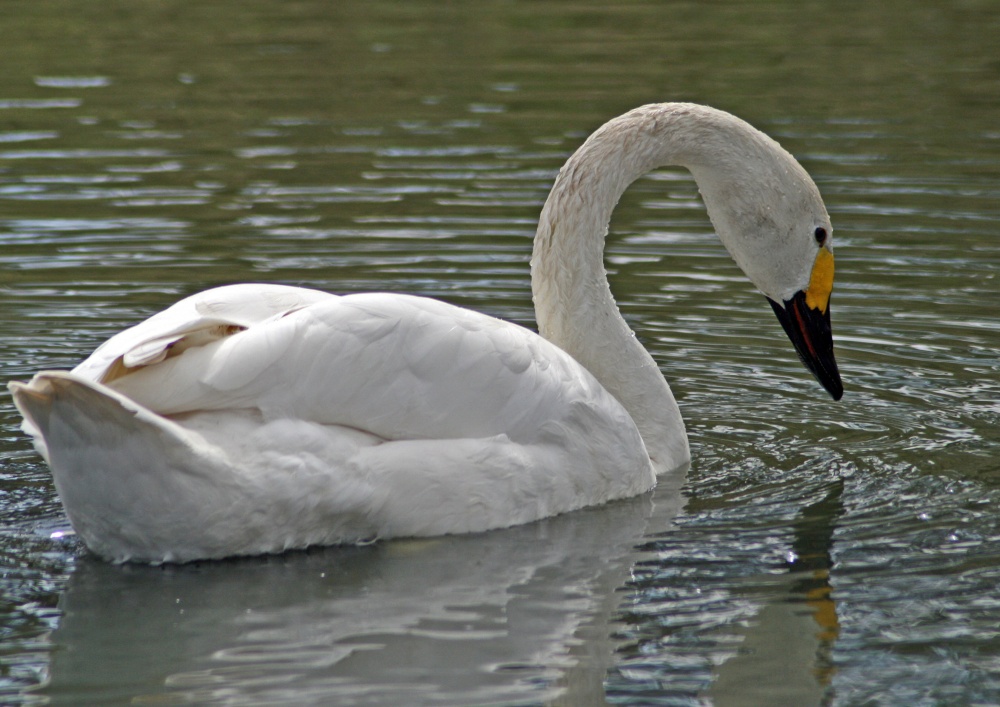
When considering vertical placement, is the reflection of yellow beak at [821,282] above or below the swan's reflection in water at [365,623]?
above

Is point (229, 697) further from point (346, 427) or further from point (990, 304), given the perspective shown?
point (990, 304)

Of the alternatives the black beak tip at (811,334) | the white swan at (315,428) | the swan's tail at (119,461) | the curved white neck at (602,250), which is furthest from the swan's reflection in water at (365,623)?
the black beak tip at (811,334)

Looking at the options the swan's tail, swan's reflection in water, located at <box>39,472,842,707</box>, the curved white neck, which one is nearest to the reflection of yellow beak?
the curved white neck

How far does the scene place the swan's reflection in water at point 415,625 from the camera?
4633mm

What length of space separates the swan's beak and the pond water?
1.14 feet

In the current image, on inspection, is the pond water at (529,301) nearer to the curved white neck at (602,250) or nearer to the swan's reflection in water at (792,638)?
the swan's reflection in water at (792,638)

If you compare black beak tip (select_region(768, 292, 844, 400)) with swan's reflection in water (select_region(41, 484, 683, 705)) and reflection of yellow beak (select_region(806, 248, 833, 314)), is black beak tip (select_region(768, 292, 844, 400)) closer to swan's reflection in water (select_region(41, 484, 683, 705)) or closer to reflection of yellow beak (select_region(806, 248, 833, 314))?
reflection of yellow beak (select_region(806, 248, 833, 314))

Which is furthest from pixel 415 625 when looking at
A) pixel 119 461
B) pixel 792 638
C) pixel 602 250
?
pixel 602 250

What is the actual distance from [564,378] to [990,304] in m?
3.71

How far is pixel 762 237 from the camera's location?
6.88 m

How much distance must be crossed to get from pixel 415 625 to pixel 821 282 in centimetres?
267

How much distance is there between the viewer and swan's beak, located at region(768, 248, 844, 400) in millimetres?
6938

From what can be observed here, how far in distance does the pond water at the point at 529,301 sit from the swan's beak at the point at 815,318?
1.14ft

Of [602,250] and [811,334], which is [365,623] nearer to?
[602,250]
